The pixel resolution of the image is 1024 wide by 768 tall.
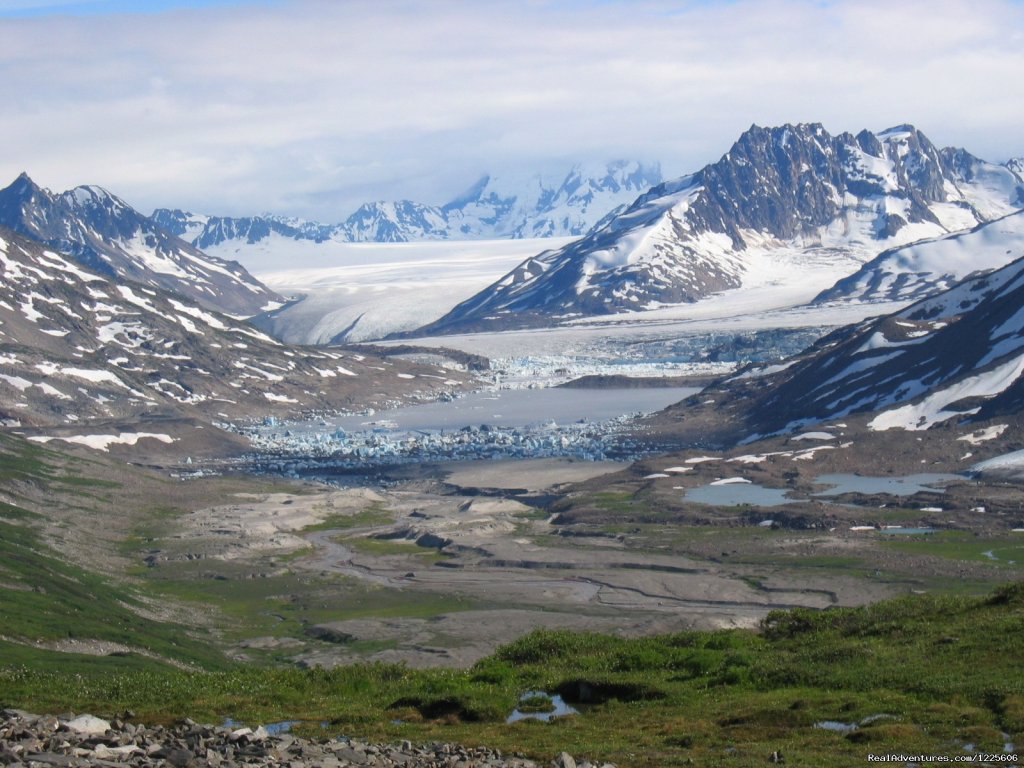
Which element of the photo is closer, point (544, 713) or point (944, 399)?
point (544, 713)

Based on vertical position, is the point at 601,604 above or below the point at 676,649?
below

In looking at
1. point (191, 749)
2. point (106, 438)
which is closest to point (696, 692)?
point (191, 749)

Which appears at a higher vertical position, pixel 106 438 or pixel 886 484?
pixel 106 438

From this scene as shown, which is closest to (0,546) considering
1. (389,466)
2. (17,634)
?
(17,634)

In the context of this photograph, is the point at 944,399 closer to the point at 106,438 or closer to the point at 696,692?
the point at 106,438

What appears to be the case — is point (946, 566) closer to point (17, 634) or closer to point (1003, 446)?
point (1003, 446)

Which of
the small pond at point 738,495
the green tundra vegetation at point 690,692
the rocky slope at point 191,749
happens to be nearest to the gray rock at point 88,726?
the rocky slope at point 191,749

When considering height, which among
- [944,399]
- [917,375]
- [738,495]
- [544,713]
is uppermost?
[544,713]

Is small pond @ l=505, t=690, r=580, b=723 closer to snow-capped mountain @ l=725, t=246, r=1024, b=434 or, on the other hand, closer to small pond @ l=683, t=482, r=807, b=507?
small pond @ l=683, t=482, r=807, b=507

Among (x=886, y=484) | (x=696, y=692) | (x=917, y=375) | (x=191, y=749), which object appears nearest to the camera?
(x=191, y=749)
